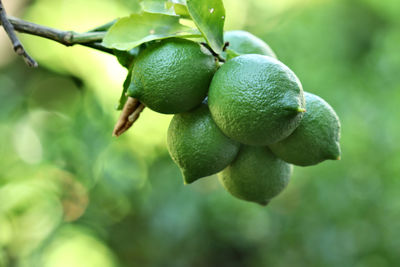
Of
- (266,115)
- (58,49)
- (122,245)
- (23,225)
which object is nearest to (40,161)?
(23,225)

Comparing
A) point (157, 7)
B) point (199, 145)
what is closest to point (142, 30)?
point (157, 7)

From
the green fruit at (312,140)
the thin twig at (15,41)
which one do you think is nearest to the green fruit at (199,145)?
the green fruit at (312,140)

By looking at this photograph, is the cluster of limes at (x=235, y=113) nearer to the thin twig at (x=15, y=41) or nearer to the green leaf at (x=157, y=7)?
the green leaf at (x=157, y=7)

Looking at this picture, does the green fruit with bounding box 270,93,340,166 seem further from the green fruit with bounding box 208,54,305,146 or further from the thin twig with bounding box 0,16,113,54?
the thin twig with bounding box 0,16,113,54

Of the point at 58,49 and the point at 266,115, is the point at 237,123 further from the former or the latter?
the point at 58,49

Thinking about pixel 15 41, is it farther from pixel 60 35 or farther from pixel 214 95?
pixel 214 95
